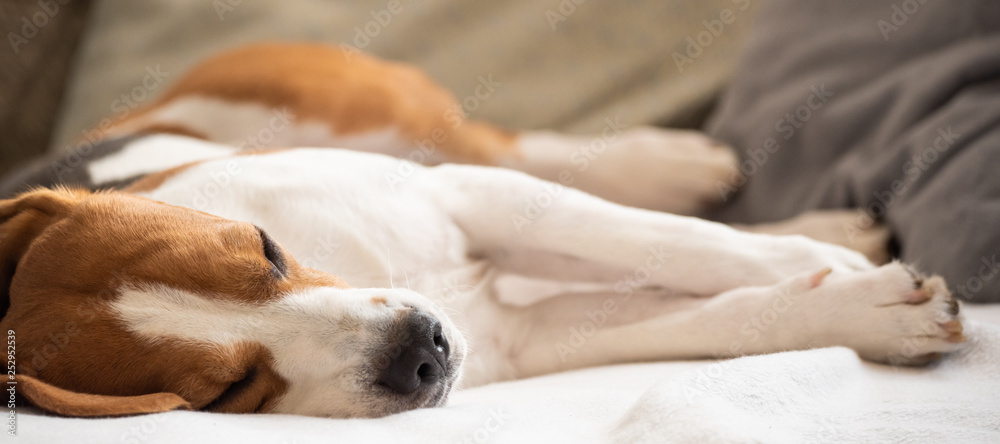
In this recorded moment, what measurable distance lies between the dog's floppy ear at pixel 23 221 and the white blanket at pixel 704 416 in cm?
44

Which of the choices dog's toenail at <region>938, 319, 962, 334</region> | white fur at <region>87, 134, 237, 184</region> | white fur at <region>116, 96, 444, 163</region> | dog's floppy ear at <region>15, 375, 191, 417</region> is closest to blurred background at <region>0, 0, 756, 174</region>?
white fur at <region>116, 96, 444, 163</region>

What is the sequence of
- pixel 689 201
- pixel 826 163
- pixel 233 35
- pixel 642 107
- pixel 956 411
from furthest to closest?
pixel 233 35
pixel 642 107
pixel 689 201
pixel 826 163
pixel 956 411

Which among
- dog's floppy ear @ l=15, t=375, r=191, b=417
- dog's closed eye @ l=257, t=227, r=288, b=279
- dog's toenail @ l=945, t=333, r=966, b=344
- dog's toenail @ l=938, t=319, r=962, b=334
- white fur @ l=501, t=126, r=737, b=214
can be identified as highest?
dog's closed eye @ l=257, t=227, r=288, b=279

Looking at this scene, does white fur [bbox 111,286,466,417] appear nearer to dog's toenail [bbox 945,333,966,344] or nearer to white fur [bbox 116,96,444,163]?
dog's toenail [bbox 945,333,966,344]

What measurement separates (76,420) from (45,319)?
0.24m

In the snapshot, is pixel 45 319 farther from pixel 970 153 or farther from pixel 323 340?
pixel 970 153

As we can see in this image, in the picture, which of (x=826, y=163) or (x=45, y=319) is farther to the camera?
(x=826, y=163)

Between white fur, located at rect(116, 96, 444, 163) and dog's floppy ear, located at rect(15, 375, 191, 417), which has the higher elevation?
dog's floppy ear, located at rect(15, 375, 191, 417)

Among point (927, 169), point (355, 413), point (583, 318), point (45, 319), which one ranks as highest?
point (927, 169)

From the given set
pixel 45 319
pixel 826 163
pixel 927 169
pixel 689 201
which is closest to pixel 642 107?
pixel 689 201

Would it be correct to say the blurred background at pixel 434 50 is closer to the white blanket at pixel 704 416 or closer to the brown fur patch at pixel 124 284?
the white blanket at pixel 704 416

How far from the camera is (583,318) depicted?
6.17ft

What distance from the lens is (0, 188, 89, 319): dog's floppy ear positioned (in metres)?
1.46

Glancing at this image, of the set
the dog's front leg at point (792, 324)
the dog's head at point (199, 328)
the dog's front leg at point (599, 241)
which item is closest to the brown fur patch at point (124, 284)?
the dog's head at point (199, 328)
